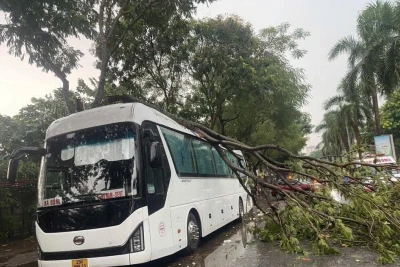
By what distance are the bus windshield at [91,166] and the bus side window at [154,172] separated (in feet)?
0.84

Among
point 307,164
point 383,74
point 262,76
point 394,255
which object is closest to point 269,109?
point 262,76

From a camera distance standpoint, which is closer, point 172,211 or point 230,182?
point 172,211

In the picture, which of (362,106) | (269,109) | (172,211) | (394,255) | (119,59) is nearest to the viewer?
(394,255)

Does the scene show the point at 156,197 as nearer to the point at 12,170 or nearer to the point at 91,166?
the point at 91,166

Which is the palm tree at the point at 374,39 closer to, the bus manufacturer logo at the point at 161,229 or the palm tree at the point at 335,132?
the palm tree at the point at 335,132

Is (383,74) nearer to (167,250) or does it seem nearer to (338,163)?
(338,163)

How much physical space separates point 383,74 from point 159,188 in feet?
58.2

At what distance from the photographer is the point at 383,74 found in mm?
19266

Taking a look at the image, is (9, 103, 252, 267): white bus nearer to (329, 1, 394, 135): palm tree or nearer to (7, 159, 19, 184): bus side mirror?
(7, 159, 19, 184): bus side mirror

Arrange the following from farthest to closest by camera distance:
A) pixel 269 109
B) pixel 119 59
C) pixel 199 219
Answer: pixel 269 109
pixel 119 59
pixel 199 219

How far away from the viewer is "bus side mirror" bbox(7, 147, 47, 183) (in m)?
5.58

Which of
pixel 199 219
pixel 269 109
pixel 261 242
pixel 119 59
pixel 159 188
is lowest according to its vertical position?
pixel 261 242

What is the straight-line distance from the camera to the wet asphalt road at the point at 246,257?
238 inches

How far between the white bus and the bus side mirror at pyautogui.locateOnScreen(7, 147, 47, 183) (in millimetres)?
16
